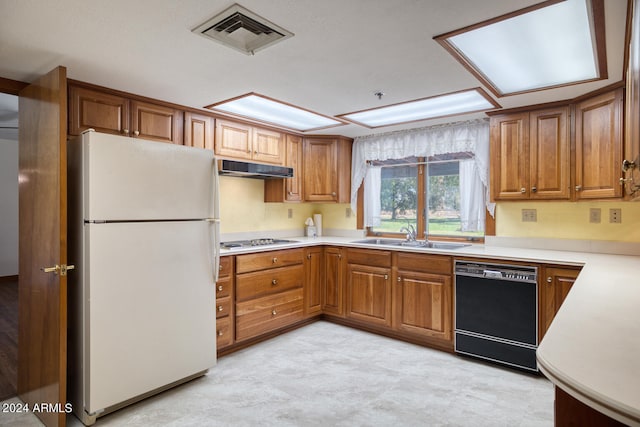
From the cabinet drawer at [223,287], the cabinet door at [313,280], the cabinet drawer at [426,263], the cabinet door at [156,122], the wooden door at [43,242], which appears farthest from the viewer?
the cabinet door at [313,280]

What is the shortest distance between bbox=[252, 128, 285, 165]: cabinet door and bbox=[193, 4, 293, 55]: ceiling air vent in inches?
66.6

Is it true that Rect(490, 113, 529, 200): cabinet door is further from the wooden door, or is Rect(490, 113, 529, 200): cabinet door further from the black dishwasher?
the wooden door

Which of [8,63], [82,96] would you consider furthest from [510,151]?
[8,63]

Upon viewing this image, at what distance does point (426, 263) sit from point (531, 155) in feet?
4.01

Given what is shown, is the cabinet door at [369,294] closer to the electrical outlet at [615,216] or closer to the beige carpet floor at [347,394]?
the beige carpet floor at [347,394]

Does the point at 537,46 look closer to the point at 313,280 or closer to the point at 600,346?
the point at 600,346

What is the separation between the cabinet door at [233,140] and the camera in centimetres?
339

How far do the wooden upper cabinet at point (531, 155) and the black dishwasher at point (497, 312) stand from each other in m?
0.70

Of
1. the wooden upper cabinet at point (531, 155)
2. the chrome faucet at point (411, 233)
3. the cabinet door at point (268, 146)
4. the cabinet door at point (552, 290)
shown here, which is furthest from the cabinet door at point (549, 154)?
the cabinet door at point (268, 146)

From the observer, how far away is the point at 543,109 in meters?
2.98

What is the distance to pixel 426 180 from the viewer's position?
4012mm

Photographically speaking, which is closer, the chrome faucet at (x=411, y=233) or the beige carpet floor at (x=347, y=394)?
the beige carpet floor at (x=347, y=394)

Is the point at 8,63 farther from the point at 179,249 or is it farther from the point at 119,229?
the point at 179,249

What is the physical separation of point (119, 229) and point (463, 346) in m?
2.69
